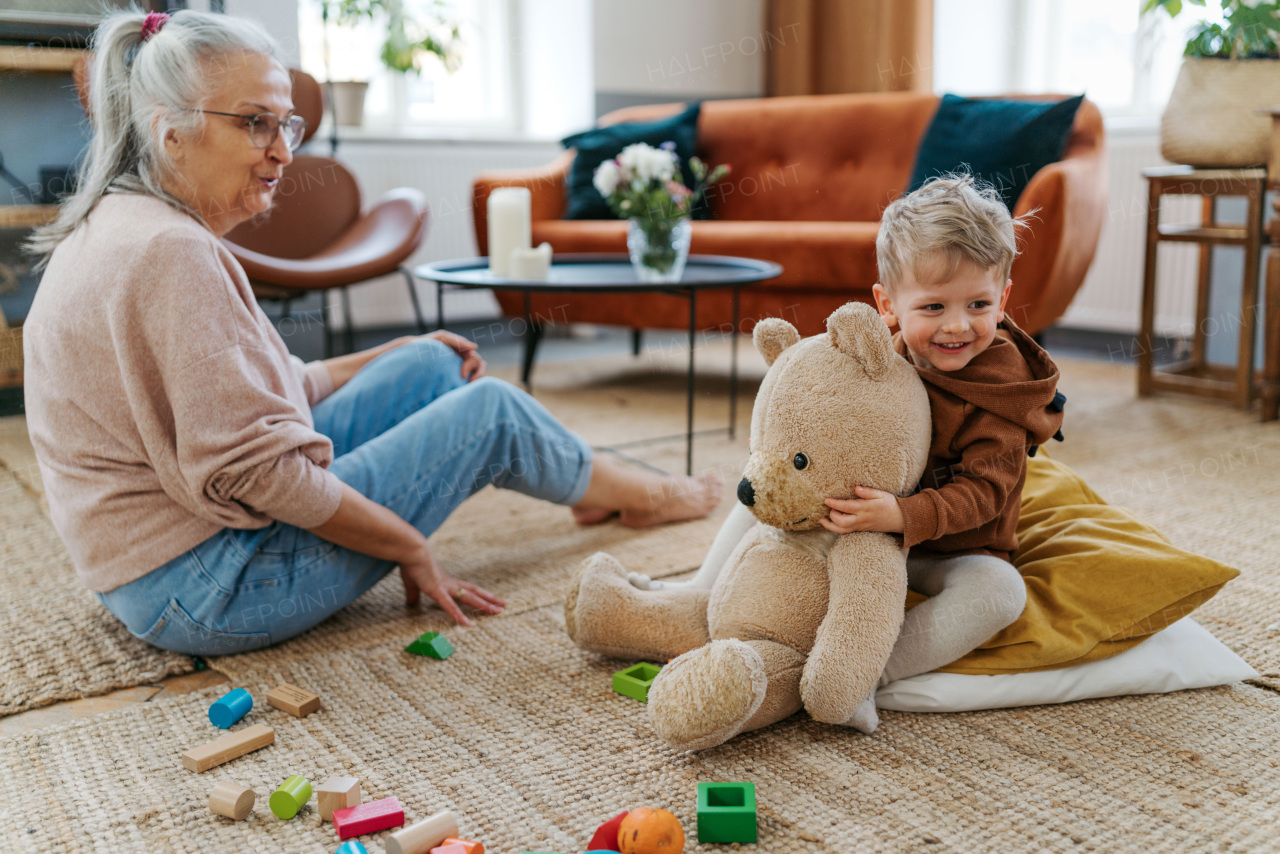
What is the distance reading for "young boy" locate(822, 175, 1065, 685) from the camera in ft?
3.38

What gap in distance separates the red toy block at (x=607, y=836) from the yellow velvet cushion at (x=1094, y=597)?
456 millimetres

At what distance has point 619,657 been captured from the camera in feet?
4.17

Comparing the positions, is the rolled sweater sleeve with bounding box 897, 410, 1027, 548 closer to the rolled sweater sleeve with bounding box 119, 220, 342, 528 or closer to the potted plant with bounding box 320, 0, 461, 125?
the rolled sweater sleeve with bounding box 119, 220, 342, 528

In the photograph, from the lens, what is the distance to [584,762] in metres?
1.04

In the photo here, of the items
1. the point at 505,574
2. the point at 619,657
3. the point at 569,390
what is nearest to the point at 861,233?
the point at 569,390

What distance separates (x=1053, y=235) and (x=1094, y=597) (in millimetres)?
1448

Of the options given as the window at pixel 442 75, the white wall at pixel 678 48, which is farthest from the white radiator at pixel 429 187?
the white wall at pixel 678 48

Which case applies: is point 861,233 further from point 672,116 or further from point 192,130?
point 192,130

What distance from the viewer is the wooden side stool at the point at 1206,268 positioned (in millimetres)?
2529

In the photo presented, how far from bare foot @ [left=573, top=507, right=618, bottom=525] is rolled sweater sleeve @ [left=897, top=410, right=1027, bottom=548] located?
0.80 metres

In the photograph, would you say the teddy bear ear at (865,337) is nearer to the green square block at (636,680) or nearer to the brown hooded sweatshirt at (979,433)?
the brown hooded sweatshirt at (979,433)

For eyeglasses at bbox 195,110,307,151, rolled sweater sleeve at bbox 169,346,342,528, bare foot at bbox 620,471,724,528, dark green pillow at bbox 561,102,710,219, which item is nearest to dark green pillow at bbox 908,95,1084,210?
dark green pillow at bbox 561,102,710,219

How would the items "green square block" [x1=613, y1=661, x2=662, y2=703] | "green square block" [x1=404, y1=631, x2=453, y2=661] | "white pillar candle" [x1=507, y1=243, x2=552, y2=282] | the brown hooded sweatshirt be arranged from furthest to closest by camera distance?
"white pillar candle" [x1=507, y1=243, x2=552, y2=282] < "green square block" [x1=404, y1=631, x2=453, y2=661] < "green square block" [x1=613, y1=661, x2=662, y2=703] < the brown hooded sweatshirt

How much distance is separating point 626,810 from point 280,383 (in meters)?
0.63
